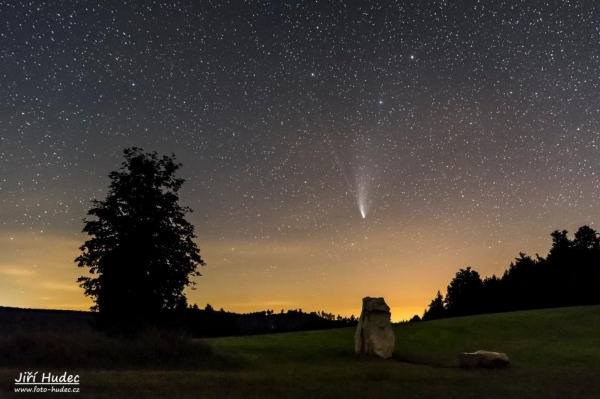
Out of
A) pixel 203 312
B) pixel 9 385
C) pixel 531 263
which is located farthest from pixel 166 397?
pixel 531 263

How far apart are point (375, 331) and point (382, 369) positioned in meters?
6.57

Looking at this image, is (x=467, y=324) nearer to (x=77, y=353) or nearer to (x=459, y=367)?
(x=459, y=367)

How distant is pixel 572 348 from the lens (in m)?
33.6

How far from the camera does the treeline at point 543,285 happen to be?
69.2 metres

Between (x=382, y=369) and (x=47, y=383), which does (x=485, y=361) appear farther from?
(x=47, y=383)

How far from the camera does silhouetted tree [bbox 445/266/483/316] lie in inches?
3167

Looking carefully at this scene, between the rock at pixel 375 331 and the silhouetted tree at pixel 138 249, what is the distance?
1209 centimetres

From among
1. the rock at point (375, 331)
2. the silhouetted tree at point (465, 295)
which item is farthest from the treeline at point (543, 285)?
the rock at point (375, 331)

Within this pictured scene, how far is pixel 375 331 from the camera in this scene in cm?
3256

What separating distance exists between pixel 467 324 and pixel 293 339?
13137 millimetres

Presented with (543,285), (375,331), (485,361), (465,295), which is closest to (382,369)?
(485,361)

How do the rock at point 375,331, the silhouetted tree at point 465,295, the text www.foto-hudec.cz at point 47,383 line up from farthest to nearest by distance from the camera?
1. the silhouetted tree at point 465,295
2. the rock at point 375,331
3. the text www.foto-hudec.cz at point 47,383

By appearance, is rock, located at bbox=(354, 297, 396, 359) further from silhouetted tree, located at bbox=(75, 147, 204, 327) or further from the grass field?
silhouetted tree, located at bbox=(75, 147, 204, 327)

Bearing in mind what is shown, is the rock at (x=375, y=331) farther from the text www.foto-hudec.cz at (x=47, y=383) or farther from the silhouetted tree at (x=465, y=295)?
the silhouetted tree at (x=465, y=295)
